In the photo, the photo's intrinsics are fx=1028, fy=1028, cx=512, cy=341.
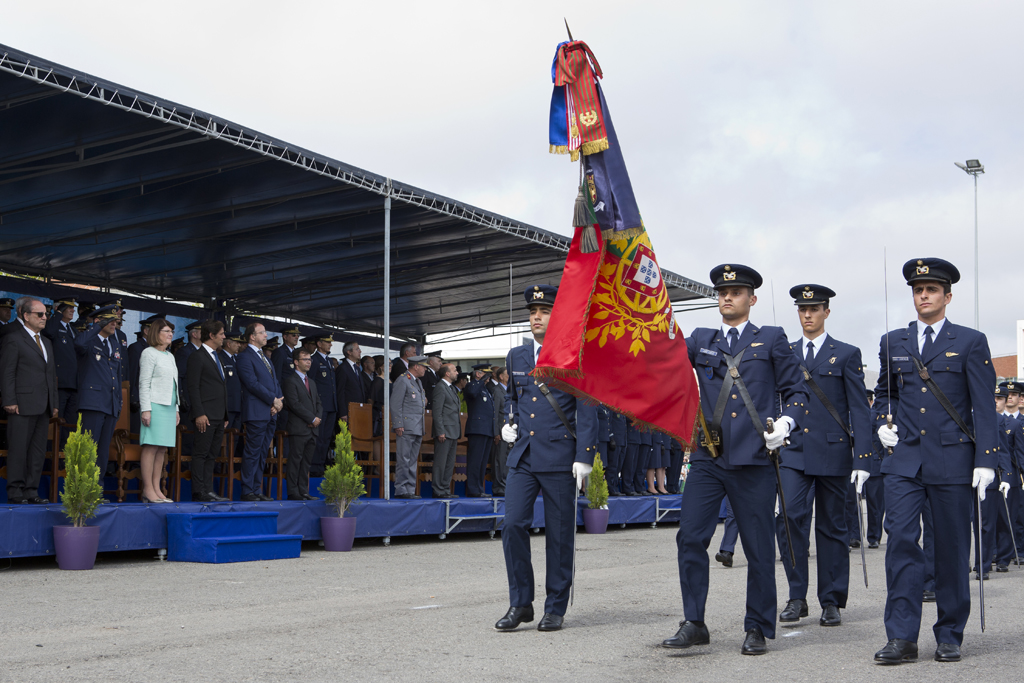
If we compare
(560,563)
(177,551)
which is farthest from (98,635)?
(177,551)

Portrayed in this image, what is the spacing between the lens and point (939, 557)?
18.4ft

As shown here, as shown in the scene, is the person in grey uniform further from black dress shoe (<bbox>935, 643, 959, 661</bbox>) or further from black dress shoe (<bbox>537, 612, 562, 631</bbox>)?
black dress shoe (<bbox>935, 643, 959, 661</bbox>)

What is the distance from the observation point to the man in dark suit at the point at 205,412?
11.1m

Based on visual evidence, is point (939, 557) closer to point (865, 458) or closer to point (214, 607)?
point (865, 458)

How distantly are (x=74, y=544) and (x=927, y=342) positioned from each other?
24.3ft

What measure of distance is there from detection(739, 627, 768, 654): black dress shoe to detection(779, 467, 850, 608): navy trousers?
4.69ft

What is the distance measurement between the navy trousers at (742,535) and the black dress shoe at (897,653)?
604mm

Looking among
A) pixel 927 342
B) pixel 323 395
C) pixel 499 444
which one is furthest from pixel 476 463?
pixel 927 342

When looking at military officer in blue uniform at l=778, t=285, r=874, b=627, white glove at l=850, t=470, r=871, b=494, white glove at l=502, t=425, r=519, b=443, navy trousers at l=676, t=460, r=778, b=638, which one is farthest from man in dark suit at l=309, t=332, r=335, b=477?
navy trousers at l=676, t=460, r=778, b=638

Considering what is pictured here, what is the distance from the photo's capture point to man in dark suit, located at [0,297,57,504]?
9.52 m

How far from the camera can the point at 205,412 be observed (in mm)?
11172

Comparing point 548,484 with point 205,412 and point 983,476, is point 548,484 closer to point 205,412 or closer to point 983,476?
point 983,476

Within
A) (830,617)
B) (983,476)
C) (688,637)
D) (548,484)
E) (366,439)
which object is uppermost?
(366,439)

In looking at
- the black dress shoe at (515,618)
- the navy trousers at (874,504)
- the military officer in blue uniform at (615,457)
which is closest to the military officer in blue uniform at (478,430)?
the military officer in blue uniform at (615,457)
